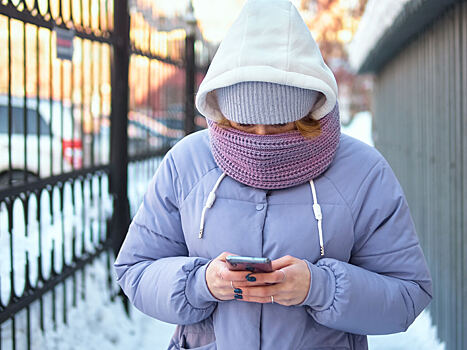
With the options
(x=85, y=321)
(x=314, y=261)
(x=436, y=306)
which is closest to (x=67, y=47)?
(x=85, y=321)

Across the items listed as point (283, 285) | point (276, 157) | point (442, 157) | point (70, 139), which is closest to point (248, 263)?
point (283, 285)

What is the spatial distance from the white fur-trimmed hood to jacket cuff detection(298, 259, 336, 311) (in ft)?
1.50

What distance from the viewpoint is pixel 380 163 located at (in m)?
1.79

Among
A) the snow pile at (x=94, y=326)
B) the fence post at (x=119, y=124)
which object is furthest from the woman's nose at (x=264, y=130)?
the fence post at (x=119, y=124)

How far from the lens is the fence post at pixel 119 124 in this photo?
4598 mm

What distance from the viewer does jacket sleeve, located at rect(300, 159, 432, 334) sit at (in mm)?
1652

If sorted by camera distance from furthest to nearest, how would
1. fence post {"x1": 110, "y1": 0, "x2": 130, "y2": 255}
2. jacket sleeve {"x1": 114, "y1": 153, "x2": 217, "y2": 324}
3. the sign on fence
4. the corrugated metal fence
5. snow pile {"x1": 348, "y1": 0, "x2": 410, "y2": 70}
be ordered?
fence post {"x1": 110, "y1": 0, "x2": 130, "y2": 255}, snow pile {"x1": 348, "y1": 0, "x2": 410, "y2": 70}, the sign on fence, the corrugated metal fence, jacket sleeve {"x1": 114, "y1": 153, "x2": 217, "y2": 324}

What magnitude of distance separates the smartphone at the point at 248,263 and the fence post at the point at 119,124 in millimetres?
3230

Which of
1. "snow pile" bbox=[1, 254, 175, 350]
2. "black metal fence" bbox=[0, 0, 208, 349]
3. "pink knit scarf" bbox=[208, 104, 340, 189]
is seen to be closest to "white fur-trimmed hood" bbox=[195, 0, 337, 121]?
"pink knit scarf" bbox=[208, 104, 340, 189]

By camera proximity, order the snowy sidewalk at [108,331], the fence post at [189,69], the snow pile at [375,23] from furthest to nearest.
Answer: the fence post at [189,69] → the snow pile at [375,23] → the snowy sidewalk at [108,331]

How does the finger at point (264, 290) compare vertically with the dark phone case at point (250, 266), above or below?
below

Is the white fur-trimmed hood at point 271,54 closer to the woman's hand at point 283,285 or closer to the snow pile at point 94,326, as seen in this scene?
the woman's hand at point 283,285

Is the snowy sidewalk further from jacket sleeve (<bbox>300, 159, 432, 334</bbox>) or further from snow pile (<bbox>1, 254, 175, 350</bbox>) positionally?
jacket sleeve (<bbox>300, 159, 432, 334</bbox>)

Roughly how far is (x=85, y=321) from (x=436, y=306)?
92.1 inches
